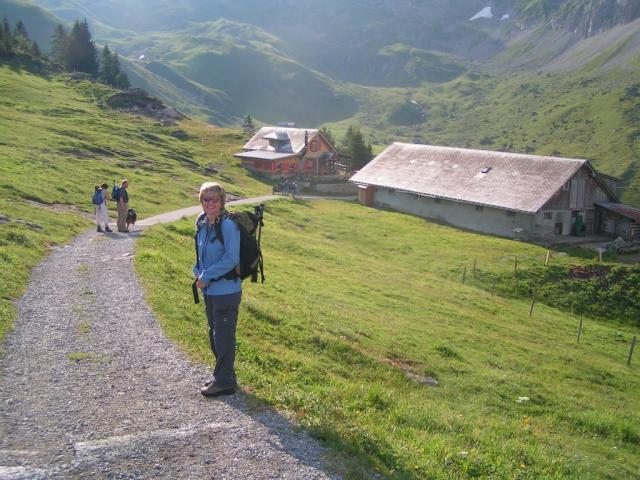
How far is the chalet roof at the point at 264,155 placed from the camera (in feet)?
267

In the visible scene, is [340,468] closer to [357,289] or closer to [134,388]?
[134,388]

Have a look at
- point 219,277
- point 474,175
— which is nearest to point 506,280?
point 474,175

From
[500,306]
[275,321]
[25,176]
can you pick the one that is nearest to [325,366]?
[275,321]

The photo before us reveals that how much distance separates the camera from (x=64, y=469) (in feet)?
22.6

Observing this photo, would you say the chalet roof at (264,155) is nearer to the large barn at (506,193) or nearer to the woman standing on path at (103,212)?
the large barn at (506,193)

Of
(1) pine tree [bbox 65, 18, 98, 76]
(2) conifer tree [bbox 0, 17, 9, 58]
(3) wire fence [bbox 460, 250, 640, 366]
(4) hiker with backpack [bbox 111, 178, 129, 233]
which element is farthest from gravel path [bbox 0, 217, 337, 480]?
(1) pine tree [bbox 65, 18, 98, 76]

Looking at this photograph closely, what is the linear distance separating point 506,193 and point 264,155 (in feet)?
135

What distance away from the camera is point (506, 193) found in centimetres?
5225

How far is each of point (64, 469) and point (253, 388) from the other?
3.44 meters

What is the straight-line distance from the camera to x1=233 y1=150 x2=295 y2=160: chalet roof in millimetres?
81250

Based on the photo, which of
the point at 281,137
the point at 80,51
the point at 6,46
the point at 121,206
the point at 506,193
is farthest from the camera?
the point at 80,51

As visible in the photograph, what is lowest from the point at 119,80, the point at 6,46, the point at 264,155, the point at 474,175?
the point at 474,175

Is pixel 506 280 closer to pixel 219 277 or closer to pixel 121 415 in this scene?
pixel 219 277

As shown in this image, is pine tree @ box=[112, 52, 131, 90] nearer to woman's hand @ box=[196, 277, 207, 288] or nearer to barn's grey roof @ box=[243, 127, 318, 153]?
barn's grey roof @ box=[243, 127, 318, 153]
